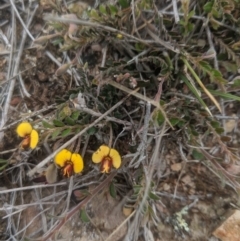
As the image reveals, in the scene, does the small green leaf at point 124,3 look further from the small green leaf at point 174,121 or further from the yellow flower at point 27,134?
the yellow flower at point 27,134

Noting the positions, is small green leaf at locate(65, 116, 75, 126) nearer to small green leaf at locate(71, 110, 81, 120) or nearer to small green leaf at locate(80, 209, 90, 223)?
small green leaf at locate(71, 110, 81, 120)

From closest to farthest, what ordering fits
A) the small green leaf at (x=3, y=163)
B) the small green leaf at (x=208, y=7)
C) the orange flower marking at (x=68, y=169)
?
the orange flower marking at (x=68, y=169)
the small green leaf at (x=208, y=7)
the small green leaf at (x=3, y=163)

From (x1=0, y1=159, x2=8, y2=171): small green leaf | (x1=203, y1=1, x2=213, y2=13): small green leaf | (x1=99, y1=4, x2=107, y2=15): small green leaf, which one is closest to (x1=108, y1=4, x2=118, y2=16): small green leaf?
(x1=99, y1=4, x2=107, y2=15): small green leaf

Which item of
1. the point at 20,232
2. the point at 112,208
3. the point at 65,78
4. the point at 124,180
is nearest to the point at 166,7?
the point at 65,78

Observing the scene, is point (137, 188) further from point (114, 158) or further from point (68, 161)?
point (68, 161)

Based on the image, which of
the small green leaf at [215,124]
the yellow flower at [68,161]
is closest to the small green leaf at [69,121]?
the yellow flower at [68,161]

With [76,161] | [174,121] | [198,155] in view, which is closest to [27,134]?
[76,161]

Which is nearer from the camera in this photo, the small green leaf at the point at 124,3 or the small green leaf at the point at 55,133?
the small green leaf at the point at 55,133
